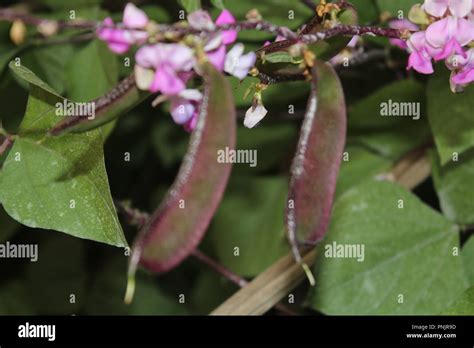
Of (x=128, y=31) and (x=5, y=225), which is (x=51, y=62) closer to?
(x=5, y=225)

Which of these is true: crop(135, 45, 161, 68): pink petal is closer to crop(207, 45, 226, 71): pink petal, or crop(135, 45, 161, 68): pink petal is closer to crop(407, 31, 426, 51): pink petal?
crop(207, 45, 226, 71): pink petal

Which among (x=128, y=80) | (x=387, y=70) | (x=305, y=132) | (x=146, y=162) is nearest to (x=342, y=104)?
(x=305, y=132)

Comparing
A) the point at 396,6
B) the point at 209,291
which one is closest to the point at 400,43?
the point at 396,6

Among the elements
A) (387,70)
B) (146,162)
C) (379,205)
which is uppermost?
(387,70)

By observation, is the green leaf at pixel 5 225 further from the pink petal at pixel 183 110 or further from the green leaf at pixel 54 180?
the pink petal at pixel 183 110

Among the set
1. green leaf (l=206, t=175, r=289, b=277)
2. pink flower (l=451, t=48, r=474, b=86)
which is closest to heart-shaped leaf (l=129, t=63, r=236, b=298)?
pink flower (l=451, t=48, r=474, b=86)
